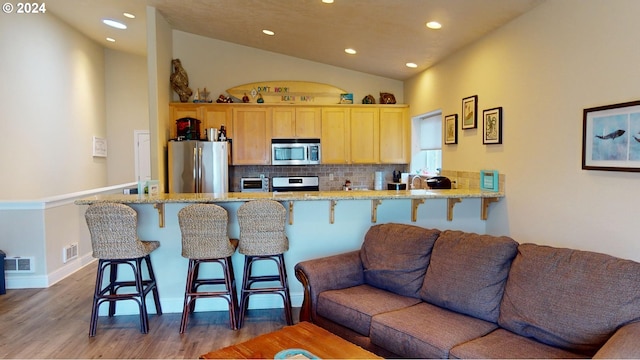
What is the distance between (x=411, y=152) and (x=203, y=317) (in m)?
4.07

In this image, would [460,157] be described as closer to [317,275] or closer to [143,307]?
[317,275]

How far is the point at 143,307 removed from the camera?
3.38 m

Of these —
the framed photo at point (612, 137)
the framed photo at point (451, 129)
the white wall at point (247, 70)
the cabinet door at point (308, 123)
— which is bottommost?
the framed photo at point (612, 137)

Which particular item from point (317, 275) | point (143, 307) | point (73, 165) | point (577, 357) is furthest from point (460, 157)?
point (73, 165)

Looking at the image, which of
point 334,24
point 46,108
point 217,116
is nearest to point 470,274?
point 334,24

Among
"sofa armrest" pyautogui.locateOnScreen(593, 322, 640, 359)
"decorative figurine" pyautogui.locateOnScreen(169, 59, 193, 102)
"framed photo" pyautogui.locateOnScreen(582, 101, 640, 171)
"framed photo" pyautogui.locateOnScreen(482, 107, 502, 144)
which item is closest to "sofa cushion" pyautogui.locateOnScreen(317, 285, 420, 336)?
"sofa armrest" pyautogui.locateOnScreen(593, 322, 640, 359)

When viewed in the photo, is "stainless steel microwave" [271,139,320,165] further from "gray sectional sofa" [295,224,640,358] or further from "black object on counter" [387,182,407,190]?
"gray sectional sofa" [295,224,640,358]

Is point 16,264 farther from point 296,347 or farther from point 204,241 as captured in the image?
point 296,347

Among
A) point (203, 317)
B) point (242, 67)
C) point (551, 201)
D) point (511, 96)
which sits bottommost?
point (203, 317)

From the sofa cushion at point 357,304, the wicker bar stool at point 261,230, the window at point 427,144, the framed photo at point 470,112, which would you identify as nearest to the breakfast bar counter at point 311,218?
the wicker bar stool at point 261,230

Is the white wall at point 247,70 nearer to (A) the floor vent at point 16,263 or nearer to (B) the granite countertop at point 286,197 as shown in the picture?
(A) the floor vent at point 16,263

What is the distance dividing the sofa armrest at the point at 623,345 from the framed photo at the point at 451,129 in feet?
10.5

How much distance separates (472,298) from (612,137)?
54.6 inches

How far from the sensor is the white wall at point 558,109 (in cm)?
259
